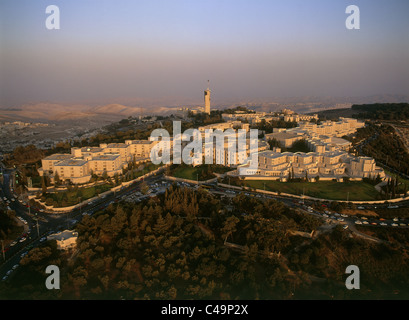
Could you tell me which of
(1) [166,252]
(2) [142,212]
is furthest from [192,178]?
(1) [166,252]

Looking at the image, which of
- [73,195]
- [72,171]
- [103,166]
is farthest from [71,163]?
[73,195]

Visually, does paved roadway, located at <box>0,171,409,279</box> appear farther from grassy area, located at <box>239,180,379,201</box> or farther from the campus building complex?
the campus building complex

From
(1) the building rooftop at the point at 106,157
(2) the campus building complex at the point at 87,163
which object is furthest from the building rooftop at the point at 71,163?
(1) the building rooftop at the point at 106,157

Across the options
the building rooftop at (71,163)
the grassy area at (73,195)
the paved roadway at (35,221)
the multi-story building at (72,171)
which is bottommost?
the paved roadway at (35,221)

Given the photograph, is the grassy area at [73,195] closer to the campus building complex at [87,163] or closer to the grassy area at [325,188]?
the campus building complex at [87,163]

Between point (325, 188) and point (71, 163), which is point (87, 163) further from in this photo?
point (325, 188)

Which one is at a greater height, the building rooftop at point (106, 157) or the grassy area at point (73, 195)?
the building rooftop at point (106, 157)

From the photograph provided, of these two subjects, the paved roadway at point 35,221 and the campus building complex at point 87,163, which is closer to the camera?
the paved roadway at point 35,221
